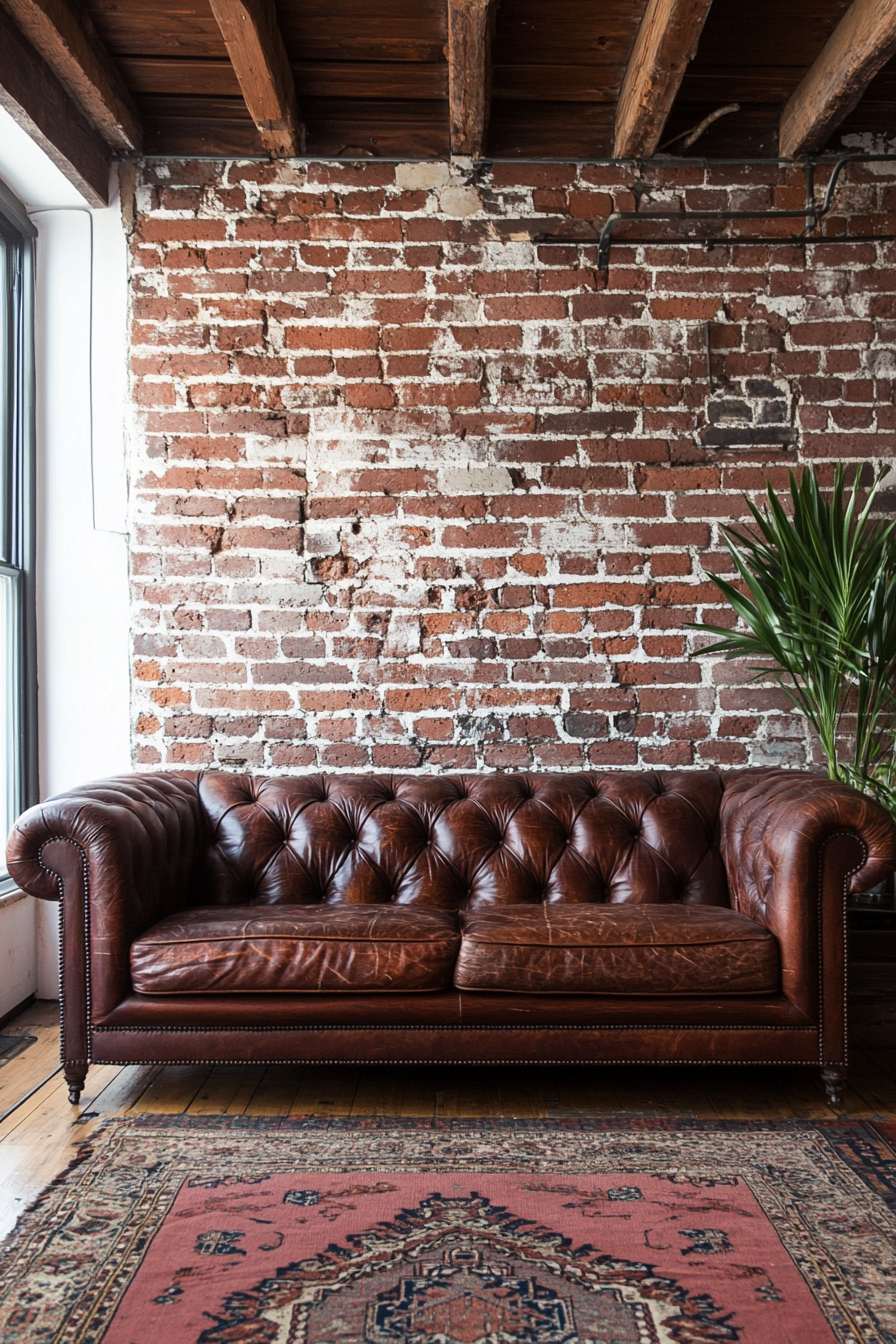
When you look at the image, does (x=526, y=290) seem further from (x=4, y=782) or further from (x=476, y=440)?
(x=4, y=782)

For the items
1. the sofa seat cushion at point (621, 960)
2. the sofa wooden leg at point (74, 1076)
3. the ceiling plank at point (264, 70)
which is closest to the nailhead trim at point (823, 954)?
the sofa seat cushion at point (621, 960)

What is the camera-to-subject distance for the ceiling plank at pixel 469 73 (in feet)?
9.35

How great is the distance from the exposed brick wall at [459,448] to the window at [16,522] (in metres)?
0.38

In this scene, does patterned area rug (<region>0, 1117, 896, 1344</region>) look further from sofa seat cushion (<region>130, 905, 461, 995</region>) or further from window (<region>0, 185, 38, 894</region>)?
window (<region>0, 185, 38, 894</region>)

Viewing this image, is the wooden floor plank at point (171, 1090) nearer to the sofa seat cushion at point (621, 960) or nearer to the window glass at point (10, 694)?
the sofa seat cushion at point (621, 960)

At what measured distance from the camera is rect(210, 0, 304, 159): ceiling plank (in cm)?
287

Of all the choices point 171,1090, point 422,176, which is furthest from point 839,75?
point 171,1090

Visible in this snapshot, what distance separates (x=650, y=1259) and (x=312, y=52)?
11.2 ft

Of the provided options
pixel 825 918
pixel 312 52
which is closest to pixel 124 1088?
pixel 825 918

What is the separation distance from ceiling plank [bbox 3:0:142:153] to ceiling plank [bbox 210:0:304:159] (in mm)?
436

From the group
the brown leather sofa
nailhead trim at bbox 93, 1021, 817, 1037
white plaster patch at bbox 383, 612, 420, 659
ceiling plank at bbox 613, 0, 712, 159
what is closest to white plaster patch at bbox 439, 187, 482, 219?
ceiling plank at bbox 613, 0, 712, 159

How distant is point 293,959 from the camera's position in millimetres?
2580

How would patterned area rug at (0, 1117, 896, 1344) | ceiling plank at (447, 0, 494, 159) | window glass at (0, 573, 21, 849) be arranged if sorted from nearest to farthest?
1. patterned area rug at (0, 1117, 896, 1344)
2. ceiling plank at (447, 0, 494, 159)
3. window glass at (0, 573, 21, 849)

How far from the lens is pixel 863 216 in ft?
12.1
